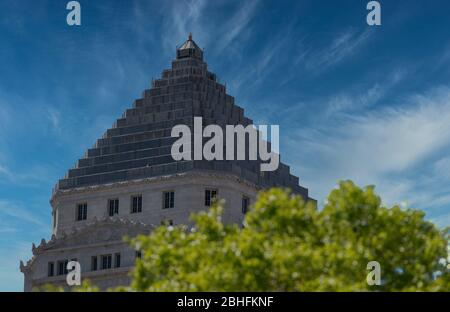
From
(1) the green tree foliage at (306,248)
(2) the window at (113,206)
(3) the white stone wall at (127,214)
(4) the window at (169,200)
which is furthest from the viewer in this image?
(2) the window at (113,206)

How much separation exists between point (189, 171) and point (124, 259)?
1278cm

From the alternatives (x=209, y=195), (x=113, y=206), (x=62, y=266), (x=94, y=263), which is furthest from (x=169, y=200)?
(x=62, y=266)

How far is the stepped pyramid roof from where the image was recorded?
13612 centimetres

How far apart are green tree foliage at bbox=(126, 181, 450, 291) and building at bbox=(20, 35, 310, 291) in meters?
65.7

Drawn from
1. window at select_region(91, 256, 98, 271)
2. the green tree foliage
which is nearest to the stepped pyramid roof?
window at select_region(91, 256, 98, 271)

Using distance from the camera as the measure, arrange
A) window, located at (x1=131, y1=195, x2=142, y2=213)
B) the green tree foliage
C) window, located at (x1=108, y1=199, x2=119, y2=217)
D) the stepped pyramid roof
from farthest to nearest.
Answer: window, located at (x1=108, y1=199, x2=119, y2=217) → the stepped pyramid roof → window, located at (x1=131, y1=195, x2=142, y2=213) → the green tree foliage

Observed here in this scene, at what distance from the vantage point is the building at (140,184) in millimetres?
130250

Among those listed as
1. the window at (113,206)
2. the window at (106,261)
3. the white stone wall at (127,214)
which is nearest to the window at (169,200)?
the white stone wall at (127,214)

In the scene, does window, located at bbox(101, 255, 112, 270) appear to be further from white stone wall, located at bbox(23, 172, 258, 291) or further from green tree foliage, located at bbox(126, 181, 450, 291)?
green tree foliage, located at bbox(126, 181, 450, 291)

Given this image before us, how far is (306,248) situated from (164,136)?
271 feet

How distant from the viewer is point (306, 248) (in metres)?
57.3

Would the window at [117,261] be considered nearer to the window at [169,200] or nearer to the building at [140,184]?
the building at [140,184]

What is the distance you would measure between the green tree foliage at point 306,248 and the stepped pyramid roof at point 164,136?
2851 inches
